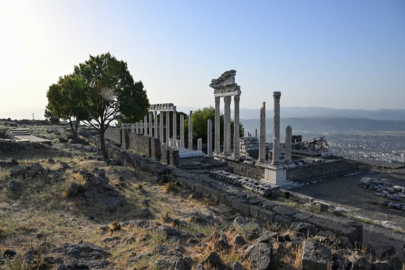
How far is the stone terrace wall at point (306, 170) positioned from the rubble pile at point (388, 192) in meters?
3.29

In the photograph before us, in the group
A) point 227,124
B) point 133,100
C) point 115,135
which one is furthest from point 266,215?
point 115,135

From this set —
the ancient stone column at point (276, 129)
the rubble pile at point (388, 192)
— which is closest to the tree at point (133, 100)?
the ancient stone column at point (276, 129)

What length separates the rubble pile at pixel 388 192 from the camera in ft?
48.6

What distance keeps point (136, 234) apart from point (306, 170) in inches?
666

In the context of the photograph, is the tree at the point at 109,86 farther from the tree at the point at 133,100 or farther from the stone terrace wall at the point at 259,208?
the stone terrace wall at the point at 259,208

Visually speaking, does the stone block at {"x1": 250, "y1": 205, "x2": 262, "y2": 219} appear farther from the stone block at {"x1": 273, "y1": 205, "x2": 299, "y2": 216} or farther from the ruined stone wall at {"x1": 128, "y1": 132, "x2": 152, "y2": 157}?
the ruined stone wall at {"x1": 128, "y1": 132, "x2": 152, "y2": 157}

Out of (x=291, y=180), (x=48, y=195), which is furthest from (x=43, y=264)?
(x=291, y=180)

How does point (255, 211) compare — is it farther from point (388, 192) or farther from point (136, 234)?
point (388, 192)

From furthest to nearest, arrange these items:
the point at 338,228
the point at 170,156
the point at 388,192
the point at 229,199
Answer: the point at 170,156 → the point at 388,192 → the point at 229,199 → the point at 338,228

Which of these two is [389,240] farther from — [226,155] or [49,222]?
[226,155]

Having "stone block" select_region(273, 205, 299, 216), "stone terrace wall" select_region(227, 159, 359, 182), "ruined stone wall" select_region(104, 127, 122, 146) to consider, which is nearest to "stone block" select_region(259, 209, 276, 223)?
"stone block" select_region(273, 205, 299, 216)

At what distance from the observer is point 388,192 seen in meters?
17.3

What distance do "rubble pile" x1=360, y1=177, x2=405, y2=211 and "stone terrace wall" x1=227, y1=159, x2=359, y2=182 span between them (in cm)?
329

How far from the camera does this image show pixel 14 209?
9.35 metres
